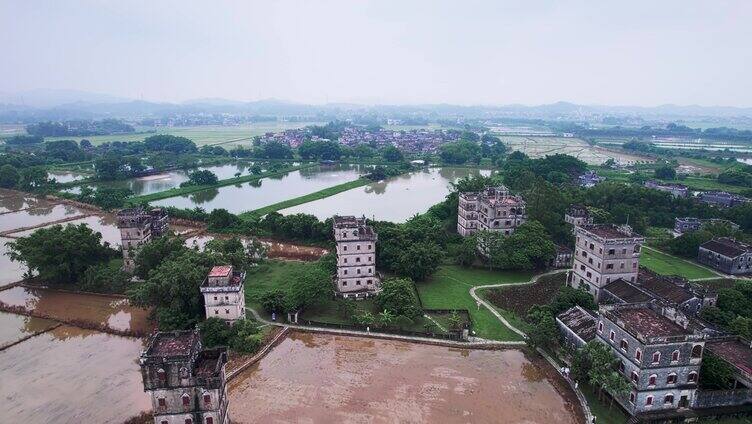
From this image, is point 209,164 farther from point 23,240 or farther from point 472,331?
point 472,331

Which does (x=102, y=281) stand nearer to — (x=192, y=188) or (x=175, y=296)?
(x=175, y=296)

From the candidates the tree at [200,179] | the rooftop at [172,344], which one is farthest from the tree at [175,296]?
the tree at [200,179]

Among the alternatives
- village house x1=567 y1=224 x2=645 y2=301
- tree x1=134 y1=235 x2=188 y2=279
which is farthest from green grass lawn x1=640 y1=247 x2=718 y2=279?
tree x1=134 y1=235 x2=188 y2=279

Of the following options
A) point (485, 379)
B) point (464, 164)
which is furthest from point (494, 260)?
point (464, 164)

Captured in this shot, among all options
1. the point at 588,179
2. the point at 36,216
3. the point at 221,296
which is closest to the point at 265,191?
the point at 36,216

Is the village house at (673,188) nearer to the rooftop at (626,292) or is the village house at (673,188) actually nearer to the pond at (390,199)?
the pond at (390,199)

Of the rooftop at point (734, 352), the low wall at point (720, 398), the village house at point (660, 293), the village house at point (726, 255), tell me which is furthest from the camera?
the village house at point (726, 255)
